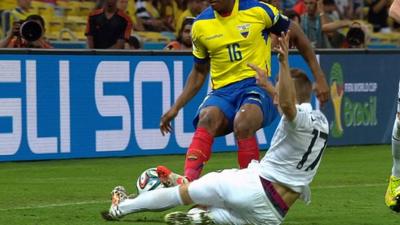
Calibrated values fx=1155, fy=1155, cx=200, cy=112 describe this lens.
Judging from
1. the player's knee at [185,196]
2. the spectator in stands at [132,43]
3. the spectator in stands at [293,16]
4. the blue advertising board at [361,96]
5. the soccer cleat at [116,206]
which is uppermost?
the spectator in stands at [293,16]

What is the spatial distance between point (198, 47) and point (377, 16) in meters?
16.9

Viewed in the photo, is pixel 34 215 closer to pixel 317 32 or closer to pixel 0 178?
pixel 0 178

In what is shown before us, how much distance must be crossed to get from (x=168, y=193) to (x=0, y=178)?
210 inches

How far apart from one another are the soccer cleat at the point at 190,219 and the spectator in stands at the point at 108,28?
8.99m

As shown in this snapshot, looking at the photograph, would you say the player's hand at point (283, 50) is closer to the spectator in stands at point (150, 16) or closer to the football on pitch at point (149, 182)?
the football on pitch at point (149, 182)

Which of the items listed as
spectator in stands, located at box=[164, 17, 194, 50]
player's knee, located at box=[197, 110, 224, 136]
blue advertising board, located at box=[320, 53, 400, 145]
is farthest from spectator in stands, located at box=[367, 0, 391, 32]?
player's knee, located at box=[197, 110, 224, 136]

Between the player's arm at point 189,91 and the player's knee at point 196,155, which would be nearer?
the player's knee at point 196,155

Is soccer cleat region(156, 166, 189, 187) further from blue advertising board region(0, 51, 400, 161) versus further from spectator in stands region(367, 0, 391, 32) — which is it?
spectator in stands region(367, 0, 391, 32)

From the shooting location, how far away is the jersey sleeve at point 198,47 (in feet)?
33.9

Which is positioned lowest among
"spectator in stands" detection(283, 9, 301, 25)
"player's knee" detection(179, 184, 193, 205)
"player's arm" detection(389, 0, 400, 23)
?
"player's knee" detection(179, 184, 193, 205)

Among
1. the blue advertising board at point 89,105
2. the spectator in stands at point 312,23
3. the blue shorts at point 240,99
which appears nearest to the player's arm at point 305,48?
the blue shorts at point 240,99

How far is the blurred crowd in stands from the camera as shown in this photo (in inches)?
691

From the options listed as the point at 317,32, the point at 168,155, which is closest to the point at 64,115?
the point at 168,155

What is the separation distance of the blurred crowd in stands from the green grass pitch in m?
2.12
